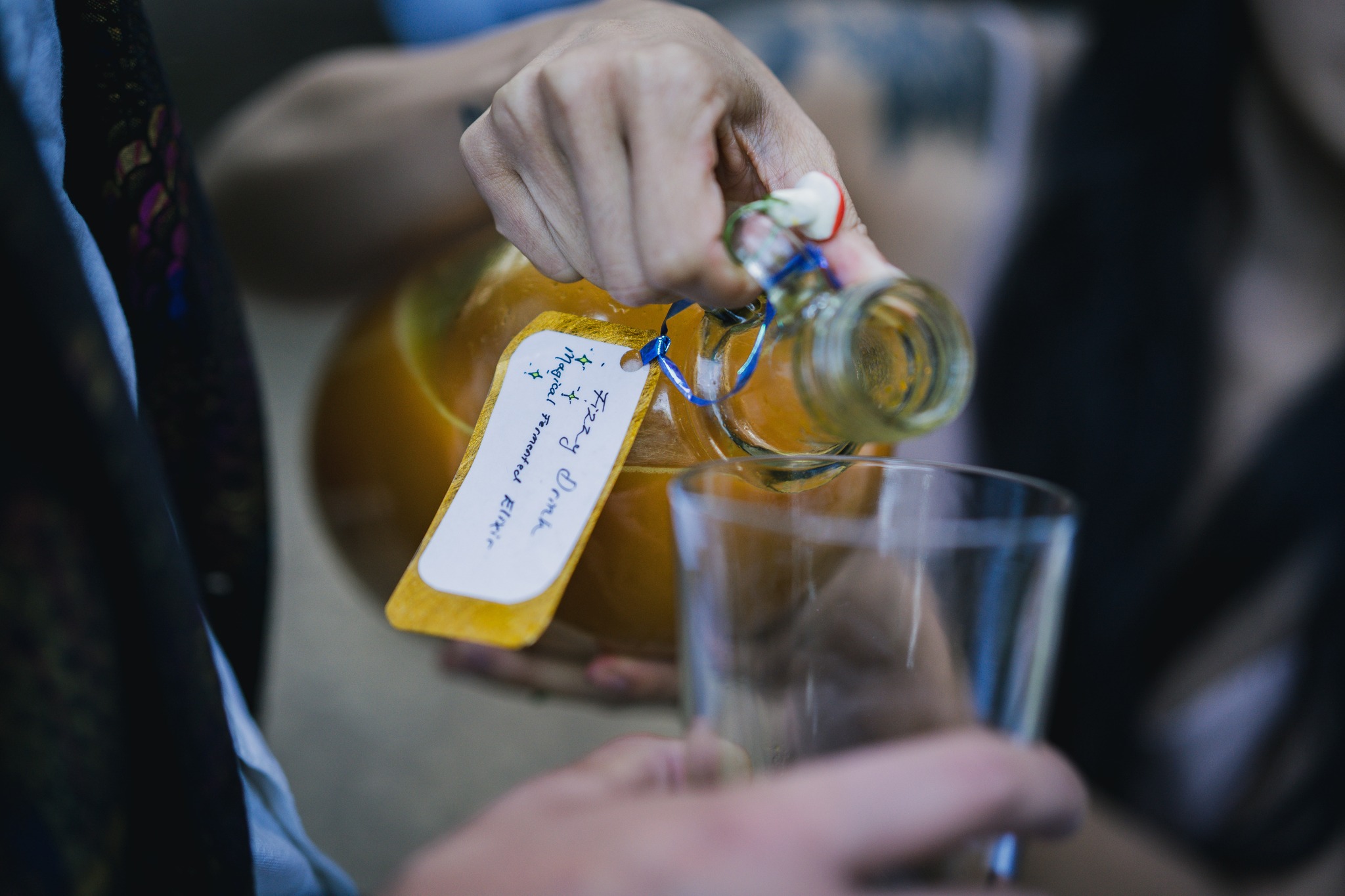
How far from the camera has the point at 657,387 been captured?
12.1 inches

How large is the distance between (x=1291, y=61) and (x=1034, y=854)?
534 mm

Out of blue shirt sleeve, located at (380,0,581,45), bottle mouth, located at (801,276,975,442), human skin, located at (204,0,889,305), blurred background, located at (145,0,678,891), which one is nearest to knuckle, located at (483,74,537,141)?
human skin, located at (204,0,889,305)

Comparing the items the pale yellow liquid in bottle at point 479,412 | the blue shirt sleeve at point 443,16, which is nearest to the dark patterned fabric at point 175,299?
the pale yellow liquid in bottle at point 479,412

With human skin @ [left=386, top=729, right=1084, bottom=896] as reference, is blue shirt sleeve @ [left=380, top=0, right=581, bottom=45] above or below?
above

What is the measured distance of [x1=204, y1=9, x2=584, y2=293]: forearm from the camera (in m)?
0.50

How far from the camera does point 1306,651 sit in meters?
0.65

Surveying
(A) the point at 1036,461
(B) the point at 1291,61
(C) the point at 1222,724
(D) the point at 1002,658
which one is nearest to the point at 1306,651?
(C) the point at 1222,724

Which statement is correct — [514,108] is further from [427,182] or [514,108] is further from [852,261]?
[427,182]

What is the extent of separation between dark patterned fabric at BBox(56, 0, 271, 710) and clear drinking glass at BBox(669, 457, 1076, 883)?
190 millimetres

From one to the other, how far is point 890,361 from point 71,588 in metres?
0.21

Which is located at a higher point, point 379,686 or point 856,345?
point 856,345

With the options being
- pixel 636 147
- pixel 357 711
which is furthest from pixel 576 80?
pixel 357 711

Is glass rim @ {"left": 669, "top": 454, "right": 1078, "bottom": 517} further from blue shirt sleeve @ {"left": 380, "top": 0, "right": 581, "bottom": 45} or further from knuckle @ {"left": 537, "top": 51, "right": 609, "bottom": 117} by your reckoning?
blue shirt sleeve @ {"left": 380, "top": 0, "right": 581, "bottom": 45}

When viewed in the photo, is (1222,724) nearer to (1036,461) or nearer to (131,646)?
(1036,461)
